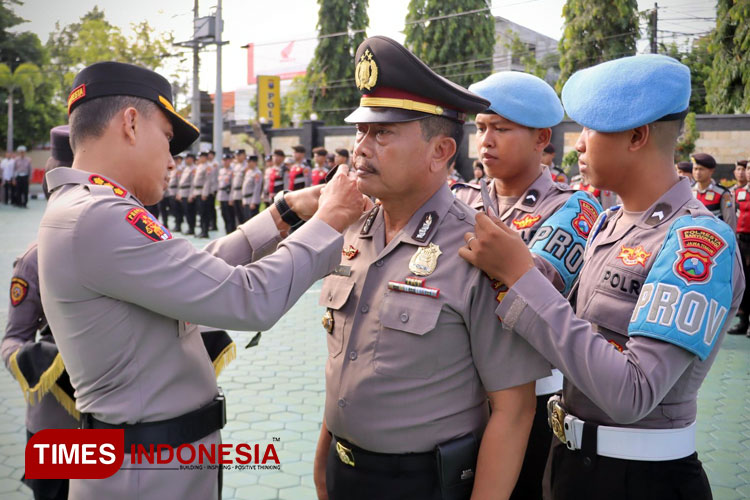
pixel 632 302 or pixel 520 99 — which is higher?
pixel 520 99

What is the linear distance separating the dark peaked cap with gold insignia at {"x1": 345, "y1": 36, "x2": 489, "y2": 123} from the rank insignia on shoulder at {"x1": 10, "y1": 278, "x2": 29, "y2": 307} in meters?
1.59

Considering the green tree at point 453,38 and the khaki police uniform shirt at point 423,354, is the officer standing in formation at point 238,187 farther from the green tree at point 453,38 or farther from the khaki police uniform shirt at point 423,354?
the green tree at point 453,38

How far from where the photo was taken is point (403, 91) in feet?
6.31

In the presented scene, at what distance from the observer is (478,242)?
171 centimetres

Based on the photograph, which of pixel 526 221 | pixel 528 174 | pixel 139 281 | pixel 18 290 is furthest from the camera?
pixel 528 174

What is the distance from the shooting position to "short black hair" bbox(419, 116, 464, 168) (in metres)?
1.96

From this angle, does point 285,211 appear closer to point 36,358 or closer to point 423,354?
point 423,354

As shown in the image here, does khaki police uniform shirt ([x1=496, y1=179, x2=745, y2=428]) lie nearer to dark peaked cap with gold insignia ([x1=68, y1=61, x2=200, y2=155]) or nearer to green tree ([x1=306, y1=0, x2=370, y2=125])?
dark peaked cap with gold insignia ([x1=68, y1=61, x2=200, y2=155])

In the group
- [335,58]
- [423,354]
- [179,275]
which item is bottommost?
[423,354]

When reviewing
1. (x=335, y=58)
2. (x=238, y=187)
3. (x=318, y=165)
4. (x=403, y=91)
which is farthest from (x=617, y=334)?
(x=335, y=58)

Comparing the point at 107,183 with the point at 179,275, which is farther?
the point at 107,183

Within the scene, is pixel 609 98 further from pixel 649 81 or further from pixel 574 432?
pixel 574 432

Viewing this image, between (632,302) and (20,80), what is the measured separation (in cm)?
4030

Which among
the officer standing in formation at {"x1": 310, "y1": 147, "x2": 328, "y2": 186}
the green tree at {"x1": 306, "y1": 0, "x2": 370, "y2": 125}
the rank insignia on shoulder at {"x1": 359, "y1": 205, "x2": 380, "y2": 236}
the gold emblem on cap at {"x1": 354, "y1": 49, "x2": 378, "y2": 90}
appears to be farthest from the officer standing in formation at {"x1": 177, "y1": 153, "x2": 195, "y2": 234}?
the green tree at {"x1": 306, "y1": 0, "x2": 370, "y2": 125}
